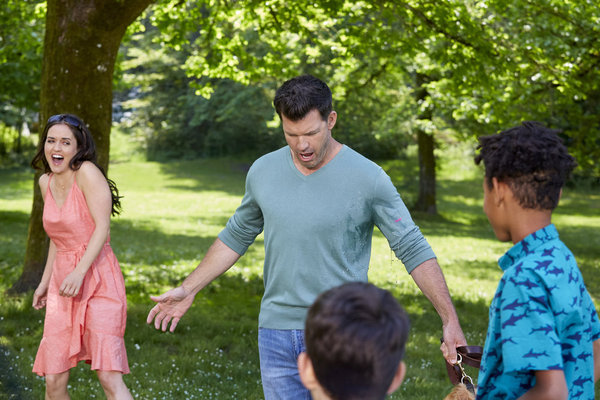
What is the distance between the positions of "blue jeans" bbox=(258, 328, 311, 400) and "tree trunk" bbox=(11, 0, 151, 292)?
5736mm

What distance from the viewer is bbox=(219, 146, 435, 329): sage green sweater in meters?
3.50

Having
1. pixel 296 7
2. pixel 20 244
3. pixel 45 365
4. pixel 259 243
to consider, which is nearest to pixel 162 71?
pixel 259 243

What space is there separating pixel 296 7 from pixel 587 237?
16.6 metres

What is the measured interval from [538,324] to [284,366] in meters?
1.62

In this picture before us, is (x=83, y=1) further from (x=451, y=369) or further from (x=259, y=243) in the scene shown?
(x=259, y=243)

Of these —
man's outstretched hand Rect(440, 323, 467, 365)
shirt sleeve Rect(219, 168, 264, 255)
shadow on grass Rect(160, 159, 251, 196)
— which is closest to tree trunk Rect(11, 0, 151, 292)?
shirt sleeve Rect(219, 168, 264, 255)

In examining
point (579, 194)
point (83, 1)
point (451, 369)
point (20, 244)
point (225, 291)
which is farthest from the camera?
point (579, 194)

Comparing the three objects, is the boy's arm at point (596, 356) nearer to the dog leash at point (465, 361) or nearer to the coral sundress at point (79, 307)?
the dog leash at point (465, 361)

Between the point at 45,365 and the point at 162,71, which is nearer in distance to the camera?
the point at 45,365

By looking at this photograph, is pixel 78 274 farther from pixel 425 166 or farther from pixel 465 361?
pixel 425 166

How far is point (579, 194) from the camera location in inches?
1658

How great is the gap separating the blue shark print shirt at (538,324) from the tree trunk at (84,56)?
7.11 m

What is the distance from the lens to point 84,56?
873 centimetres

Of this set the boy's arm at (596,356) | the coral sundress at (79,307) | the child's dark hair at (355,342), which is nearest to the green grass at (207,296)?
the coral sundress at (79,307)
